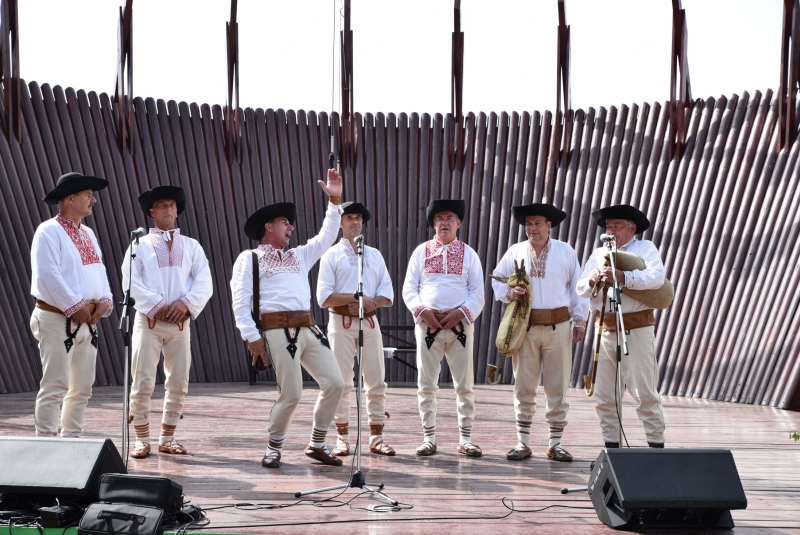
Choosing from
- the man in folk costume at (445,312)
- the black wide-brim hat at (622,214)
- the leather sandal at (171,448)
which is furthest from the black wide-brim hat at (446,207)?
the leather sandal at (171,448)

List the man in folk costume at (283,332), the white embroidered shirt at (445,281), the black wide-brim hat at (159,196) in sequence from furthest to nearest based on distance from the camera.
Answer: the white embroidered shirt at (445,281) → the black wide-brim hat at (159,196) → the man in folk costume at (283,332)

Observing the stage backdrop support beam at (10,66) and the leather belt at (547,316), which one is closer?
the leather belt at (547,316)

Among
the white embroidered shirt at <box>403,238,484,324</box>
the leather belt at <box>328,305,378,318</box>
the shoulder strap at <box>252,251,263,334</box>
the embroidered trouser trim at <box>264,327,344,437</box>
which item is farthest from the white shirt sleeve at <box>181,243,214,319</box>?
the white embroidered shirt at <box>403,238,484,324</box>

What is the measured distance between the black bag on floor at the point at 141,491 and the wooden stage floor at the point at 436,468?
0.24 m

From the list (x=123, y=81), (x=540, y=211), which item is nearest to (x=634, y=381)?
(x=540, y=211)

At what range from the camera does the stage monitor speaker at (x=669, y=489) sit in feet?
12.4

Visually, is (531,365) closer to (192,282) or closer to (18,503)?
(192,282)

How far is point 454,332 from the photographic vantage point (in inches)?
229

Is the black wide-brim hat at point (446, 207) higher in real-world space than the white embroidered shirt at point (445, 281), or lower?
higher

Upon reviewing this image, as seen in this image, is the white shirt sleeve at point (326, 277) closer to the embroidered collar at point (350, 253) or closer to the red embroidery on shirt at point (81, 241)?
the embroidered collar at point (350, 253)

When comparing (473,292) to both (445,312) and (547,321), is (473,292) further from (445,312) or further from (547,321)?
(547,321)

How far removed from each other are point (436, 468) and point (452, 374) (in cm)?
73

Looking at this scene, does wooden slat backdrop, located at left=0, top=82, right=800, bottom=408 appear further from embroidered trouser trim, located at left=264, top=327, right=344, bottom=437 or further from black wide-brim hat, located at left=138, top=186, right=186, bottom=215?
embroidered trouser trim, located at left=264, top=327, right=344, bottom=437

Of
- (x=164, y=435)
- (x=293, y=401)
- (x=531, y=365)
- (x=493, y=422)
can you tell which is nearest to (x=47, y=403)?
(x=164, y=435)
